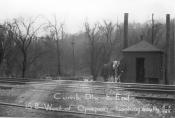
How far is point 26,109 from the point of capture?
990 cm

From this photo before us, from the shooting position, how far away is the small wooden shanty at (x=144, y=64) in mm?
29125

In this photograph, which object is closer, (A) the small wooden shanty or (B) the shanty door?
(A) the small wooden shanty

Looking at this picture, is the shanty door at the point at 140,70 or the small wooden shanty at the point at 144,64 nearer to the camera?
the small wooden shanty at the point at 144,64

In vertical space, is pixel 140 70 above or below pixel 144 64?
below

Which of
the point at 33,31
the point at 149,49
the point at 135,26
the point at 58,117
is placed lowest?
the point at 58,117

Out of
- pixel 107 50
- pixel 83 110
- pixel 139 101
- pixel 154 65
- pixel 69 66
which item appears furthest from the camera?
pixel 69 66

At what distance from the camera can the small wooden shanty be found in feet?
95.6

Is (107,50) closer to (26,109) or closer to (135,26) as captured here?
(135,26)

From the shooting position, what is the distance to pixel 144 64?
1164 inches

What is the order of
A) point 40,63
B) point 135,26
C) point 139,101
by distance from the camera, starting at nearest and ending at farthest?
point 139,101 → point 40,63 → point 135,26

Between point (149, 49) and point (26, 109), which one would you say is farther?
point (149, 49)

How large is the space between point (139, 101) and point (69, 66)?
51.2 meters

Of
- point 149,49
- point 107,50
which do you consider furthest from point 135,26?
point 149,49

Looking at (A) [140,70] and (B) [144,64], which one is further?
(A) [140,70]
